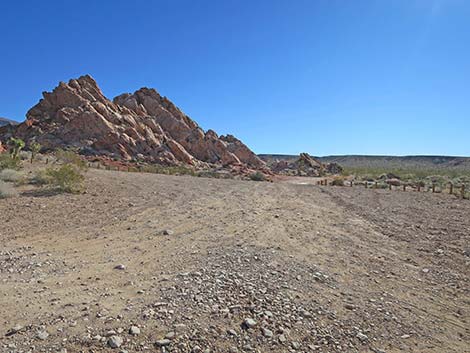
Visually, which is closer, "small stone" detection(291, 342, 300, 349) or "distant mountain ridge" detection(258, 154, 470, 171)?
"small stone" detection(291, 342, 300, 349)

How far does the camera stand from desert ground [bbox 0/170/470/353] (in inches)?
147

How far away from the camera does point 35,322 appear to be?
3.86 meters

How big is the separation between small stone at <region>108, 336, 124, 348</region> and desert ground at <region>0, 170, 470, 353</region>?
0.03 metres

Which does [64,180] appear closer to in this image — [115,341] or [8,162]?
[8,162]

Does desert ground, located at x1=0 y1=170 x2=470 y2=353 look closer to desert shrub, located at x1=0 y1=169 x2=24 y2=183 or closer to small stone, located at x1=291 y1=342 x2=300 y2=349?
small stone, located at x1=291 y1=342 x2=300 y2=349

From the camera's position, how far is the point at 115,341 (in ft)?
11.5

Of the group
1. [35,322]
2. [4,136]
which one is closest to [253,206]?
[35,322]

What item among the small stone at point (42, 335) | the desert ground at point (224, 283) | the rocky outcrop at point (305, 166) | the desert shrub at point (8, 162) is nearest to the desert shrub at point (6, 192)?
the desert ground at point (224, 283)

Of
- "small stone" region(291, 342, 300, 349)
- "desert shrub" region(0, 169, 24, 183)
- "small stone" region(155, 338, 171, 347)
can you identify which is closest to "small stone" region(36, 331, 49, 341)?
"small stone" region(155, 338, 171, 347)

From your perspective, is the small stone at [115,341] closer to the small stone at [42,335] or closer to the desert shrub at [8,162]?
the small stone at [42,335]

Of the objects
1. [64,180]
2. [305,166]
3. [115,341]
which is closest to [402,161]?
[305,166]

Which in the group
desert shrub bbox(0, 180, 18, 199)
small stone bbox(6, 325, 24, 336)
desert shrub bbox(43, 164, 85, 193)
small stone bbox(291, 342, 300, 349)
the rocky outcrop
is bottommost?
small stone bbox(6, 325, 24, 336)

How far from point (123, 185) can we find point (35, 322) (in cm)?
1177

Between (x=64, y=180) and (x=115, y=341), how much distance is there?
35.7ft
